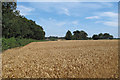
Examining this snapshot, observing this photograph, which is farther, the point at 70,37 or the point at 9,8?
the point at 70,37

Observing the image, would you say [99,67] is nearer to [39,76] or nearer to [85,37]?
[39,76]

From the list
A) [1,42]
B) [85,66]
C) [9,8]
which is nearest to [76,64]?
[85,66]

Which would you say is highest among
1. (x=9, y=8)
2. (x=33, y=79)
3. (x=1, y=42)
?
(x=9, y=8)

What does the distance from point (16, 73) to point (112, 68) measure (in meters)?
3.44

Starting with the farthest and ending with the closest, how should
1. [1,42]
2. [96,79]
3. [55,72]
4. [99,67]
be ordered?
[1,42] < [99,67] < [55,72] < [96,79]

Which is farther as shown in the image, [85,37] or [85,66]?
[85,37]

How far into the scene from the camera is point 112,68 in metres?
4.19

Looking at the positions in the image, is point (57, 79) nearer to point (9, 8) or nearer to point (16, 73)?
point (16, 73)

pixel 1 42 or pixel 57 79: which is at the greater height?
pixel 1 42

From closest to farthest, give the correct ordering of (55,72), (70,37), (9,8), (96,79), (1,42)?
(96,79)
(55,72)
(1,42)
(9,8)
(70,37)

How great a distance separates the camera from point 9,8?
15.4 metres

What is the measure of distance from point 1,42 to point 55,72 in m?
7.28

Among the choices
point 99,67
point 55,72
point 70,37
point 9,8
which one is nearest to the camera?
point 55,72

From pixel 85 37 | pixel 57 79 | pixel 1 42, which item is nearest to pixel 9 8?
pixel 1 42
